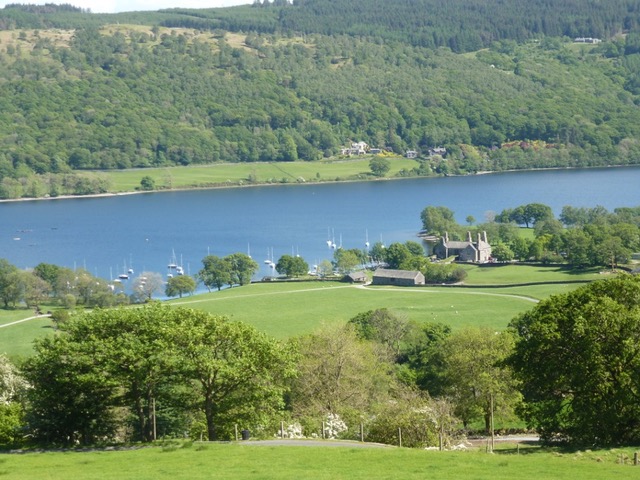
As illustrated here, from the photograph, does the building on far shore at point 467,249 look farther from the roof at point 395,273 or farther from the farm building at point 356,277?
the farm building at point 356,277

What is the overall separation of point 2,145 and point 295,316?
427 feet

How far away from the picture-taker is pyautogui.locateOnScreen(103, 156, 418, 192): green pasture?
566 feet

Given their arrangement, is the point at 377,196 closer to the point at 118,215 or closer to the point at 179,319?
the point at 118,215

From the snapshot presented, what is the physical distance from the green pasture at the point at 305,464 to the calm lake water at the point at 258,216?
68637 mm

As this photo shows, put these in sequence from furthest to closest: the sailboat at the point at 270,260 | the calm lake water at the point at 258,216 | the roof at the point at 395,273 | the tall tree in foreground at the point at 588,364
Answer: the calm lake water at the point at 258,216
the sailboat at the point at 270,260
the roof at the point at 395,273
the tall tree in foreground at the point at 588,364

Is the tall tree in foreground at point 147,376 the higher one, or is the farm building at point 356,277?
the farm building at point 356,277

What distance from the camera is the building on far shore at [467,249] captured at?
87.4 m

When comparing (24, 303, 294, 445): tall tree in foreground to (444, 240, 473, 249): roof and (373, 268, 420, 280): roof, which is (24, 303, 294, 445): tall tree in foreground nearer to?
(373, 268, 420, 280): roof

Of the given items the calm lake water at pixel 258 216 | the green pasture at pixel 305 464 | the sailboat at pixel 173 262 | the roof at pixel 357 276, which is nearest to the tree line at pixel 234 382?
the green pasture at pixel 305 464

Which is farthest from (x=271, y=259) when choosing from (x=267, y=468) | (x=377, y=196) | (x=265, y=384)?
(x=267, y=468)

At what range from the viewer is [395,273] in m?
78.1

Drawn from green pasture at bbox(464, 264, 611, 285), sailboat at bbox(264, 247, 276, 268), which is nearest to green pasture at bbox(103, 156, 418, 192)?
sailboat at bbox(264, 247, 276, 268)

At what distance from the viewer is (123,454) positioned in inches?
865

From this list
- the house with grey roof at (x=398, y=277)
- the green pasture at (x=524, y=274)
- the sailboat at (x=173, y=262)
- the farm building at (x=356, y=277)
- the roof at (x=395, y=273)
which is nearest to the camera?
the green pasture at (x=524, y=274)
